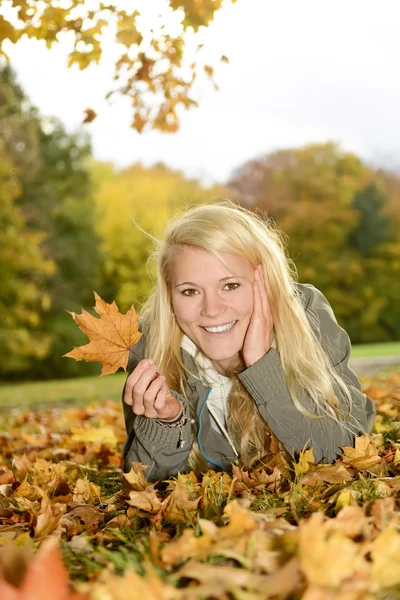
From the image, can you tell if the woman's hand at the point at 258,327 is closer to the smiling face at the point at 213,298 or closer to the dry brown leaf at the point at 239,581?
the smiling face at the point at 213,298

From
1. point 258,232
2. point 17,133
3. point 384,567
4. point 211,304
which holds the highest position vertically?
point 17,133

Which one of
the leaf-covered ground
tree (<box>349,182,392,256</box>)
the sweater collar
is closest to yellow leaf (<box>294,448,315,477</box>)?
the leaf-covered ground

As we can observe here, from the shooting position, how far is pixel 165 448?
266 centimetres

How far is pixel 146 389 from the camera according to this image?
7.82ft

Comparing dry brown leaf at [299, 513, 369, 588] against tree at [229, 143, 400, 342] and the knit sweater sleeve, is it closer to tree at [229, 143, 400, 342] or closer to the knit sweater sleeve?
the knit sweater sleeve

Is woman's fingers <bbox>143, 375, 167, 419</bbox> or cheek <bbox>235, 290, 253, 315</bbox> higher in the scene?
cheek <bbox>235, 290, 253, 315</bbox>

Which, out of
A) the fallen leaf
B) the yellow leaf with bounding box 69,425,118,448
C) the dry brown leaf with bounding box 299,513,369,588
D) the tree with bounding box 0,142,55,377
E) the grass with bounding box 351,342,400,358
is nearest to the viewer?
the dry brown leaf with bounding box 299,513,369,588

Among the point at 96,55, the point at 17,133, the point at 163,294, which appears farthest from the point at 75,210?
the point at 163,294

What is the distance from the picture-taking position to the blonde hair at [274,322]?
2.72 m

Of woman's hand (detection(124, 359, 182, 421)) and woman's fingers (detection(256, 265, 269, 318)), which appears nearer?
woman's hand (detection(124, 359, 182, 421))

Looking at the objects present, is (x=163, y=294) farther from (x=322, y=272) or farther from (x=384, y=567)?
(x=322, y=272)

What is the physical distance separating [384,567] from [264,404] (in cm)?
129

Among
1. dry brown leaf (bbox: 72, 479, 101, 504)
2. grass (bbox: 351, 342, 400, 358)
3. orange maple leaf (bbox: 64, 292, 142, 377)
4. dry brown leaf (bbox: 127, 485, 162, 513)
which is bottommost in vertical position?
grass (bbox: 351, 342, 400, 358)

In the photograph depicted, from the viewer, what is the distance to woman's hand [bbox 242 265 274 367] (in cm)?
265
